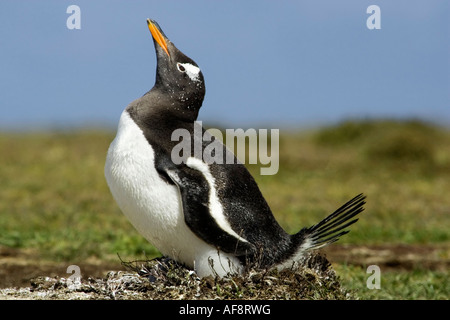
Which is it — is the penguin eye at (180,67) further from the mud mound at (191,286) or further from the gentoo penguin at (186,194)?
the mud mound at (191,286)

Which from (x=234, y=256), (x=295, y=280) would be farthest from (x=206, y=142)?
(x=295, y=280)

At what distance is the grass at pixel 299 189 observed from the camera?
892 centimetres

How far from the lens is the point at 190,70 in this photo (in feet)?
16.2

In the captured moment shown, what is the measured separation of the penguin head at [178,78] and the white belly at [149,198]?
0.37 m

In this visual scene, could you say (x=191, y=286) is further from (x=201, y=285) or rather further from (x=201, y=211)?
(x=201, y=211)

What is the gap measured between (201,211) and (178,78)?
1.01 metres

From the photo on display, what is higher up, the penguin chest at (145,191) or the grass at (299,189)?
the penguin chest at (145,191)

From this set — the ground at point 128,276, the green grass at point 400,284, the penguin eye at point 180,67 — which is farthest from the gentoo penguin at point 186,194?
the green grass at point 400,284

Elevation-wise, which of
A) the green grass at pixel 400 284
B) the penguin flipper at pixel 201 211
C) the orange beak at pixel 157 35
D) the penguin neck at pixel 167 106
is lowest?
the green grass at pixel 400 284

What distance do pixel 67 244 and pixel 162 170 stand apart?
459cm

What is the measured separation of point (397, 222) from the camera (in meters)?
11.1

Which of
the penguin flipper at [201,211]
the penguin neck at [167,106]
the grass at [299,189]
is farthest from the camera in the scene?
the grass at [299,189]

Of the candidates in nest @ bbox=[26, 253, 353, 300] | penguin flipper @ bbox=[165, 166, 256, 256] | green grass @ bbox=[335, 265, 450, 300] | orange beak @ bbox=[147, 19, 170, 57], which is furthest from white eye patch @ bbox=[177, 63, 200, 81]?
green grass @ bbox=[335, 265, 450, 300]
